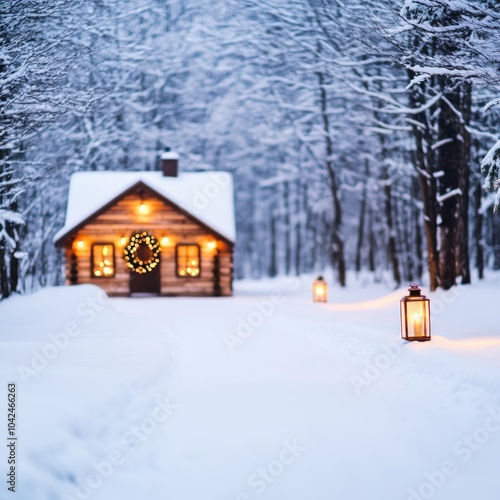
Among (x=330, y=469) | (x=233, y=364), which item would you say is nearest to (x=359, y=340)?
(x=233, y=364)

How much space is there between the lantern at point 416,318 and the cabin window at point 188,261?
1780cm

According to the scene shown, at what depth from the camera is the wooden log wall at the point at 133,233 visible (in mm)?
26859

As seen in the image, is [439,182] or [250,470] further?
[439,182]

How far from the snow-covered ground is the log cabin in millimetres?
14922

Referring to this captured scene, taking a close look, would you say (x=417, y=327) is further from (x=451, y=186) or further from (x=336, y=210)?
(x=336, y=210)

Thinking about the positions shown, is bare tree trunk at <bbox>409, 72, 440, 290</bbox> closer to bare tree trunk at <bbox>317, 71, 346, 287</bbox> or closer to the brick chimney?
bare tree trunk at <bbox>317, 71, 346, 287</bbox>

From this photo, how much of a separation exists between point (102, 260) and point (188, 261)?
3685 millimetres

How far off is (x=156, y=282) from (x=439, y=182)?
14434 millimetres

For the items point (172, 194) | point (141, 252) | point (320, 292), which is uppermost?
point (172, 194)

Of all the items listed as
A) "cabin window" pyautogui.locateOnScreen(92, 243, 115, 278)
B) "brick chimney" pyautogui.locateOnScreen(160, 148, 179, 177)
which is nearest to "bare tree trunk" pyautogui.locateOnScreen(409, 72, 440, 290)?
"brick chimney" pyautogui.locateOnScreen(160, 148, 179, 177)

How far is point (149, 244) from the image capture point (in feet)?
87.7

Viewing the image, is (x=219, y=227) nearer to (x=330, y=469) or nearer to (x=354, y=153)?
(x=354, y=153)

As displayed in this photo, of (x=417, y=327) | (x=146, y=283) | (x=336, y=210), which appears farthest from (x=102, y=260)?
(x=417, y=327)

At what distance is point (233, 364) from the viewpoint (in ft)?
32.8
